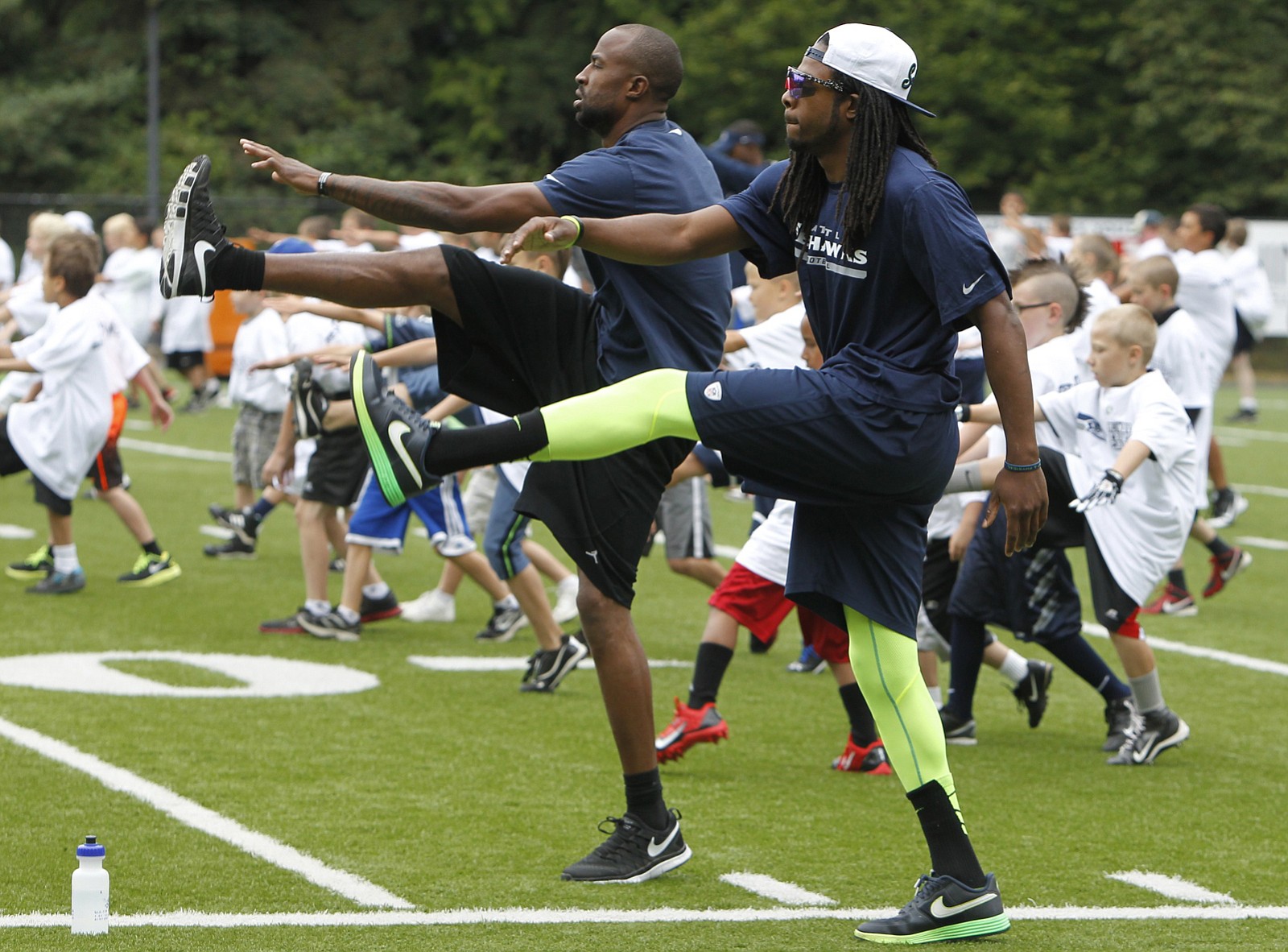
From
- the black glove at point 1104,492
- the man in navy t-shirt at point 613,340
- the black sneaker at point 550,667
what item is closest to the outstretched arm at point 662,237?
the man in navy t-shirt at point 613,340

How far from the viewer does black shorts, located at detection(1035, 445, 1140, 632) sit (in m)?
6.62

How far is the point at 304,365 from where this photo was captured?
22.9ft

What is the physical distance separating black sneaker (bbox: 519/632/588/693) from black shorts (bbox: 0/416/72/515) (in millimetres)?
3424

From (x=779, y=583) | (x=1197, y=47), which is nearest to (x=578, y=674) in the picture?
(x=779, y=583)

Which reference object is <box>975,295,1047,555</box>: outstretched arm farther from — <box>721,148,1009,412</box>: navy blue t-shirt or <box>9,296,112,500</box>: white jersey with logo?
<box>9,296,112,500</box>: white jersey with logo

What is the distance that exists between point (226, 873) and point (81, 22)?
3969cm

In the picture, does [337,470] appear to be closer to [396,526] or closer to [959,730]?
[396,526]

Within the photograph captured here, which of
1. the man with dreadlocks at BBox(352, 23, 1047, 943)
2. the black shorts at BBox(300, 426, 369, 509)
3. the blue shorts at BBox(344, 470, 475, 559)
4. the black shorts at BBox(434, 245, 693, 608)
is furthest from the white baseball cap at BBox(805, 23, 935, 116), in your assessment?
the black shorts at BBox(300, 426, 369, 509)

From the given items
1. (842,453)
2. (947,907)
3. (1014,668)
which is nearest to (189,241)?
(842,453)

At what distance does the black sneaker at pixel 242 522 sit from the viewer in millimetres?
11641

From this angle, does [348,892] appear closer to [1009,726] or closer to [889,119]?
[889,119]

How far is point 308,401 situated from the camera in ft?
22.9

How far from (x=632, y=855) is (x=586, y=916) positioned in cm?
43

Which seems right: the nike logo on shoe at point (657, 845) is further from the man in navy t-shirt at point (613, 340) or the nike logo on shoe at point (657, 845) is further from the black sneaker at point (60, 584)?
the black sneaker at point (60, 584)
